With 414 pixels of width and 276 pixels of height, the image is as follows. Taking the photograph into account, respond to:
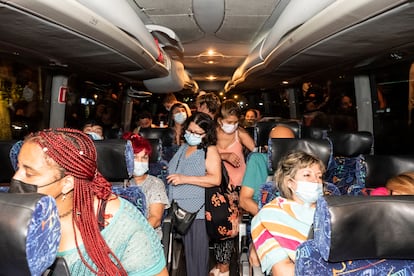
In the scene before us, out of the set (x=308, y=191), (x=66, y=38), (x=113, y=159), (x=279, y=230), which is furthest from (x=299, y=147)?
(x=66, y=38)

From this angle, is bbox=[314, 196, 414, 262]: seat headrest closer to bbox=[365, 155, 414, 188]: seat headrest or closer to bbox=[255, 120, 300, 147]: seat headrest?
bbox=[365, 155, 414, 188]: seat headrest

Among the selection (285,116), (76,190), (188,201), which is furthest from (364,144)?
(285,116)

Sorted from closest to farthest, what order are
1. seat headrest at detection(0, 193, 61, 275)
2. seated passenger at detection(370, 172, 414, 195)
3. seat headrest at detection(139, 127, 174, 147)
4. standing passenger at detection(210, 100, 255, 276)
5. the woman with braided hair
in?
seat headrest at detection(0, 193, 61, 275)
the woman with braided hair
seated passenger at detection(370, 172, 414, 195)
standing passenger at detection(210, 100, 255, 276)
seat headrest at detection(139, 127, 174, 147)

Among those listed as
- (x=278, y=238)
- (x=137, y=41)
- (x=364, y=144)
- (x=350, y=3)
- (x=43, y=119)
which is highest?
(x=137, y=41)

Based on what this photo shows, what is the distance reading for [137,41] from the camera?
4441 mm

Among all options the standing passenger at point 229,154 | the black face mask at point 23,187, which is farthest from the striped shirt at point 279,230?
the standing passenger at point 229,154

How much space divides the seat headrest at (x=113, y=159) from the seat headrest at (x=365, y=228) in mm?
1760

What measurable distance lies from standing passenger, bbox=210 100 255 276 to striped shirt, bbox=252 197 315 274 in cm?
170

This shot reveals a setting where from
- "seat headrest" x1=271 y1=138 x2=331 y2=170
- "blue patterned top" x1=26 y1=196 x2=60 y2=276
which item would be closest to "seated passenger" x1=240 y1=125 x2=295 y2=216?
"seat headrest" x1=271 y1=138 x2=331 y2=170

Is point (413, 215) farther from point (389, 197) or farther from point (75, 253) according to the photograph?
point (75, 253)

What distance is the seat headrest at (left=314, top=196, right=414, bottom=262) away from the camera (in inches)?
53.7

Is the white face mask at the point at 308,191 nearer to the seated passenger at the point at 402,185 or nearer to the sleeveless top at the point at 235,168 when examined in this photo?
the seated passenger at the point at 402,185

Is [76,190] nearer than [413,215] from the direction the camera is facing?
No

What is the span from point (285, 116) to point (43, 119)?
7.04 meters
